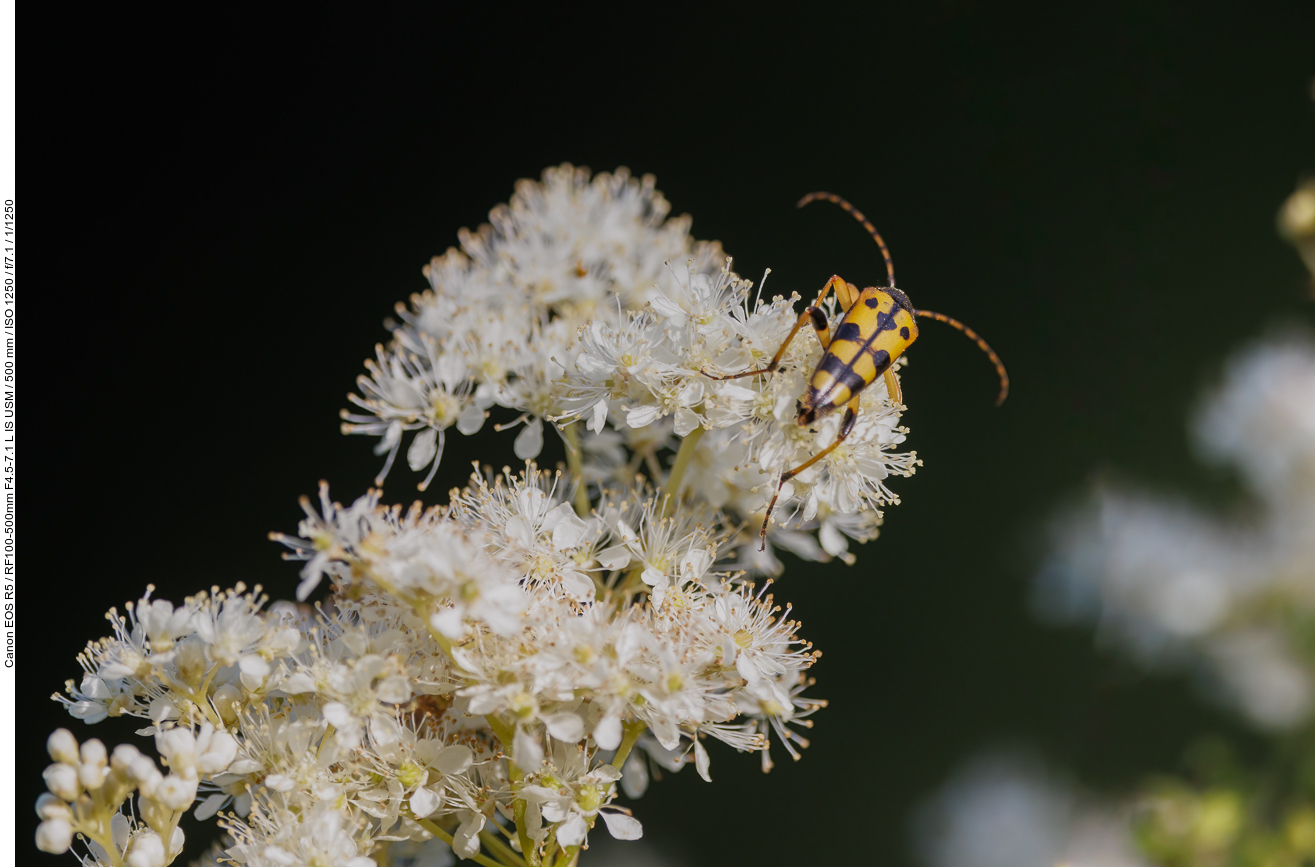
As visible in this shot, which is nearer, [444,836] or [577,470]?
[444,836]

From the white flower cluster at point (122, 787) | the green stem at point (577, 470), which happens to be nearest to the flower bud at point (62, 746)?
the white flower cluster at point (122, 787)

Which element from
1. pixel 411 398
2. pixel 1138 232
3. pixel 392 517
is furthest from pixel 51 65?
pixel 1138 232

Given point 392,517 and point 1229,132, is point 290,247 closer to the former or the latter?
point 392,517

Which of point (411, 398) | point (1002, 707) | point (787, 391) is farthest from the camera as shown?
point (1002, 707)

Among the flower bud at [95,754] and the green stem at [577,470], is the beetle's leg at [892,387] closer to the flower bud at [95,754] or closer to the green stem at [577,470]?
the green stem at [577,470]

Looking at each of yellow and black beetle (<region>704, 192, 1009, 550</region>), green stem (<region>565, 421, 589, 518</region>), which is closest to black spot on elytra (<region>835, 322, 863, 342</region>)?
yellow and black beetle (<region>704, 192, 1009, 550</region>)

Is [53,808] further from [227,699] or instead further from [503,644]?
[503,644]

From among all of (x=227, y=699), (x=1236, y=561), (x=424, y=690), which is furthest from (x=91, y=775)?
(x=1236, y=561)
